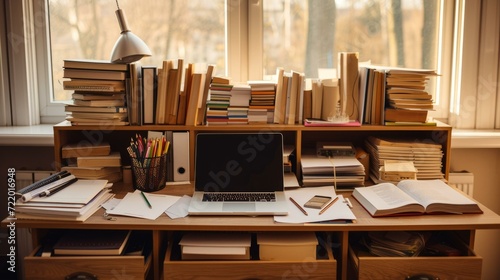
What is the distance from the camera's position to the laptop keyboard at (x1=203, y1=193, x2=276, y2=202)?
189 cm

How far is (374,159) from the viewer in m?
2.13

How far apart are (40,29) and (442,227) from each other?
75.6 inches

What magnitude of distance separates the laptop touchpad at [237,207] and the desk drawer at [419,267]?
1.33 ft

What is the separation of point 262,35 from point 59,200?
1.18 meters

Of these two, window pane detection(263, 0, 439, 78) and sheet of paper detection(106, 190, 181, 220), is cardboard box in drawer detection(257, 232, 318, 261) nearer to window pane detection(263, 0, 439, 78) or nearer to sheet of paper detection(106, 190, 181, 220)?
sheet of paper detection(106, 190, 181, 220)

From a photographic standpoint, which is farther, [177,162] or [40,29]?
[40,29]

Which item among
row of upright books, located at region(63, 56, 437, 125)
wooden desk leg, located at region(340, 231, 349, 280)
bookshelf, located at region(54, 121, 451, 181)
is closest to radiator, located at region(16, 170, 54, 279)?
bookshelf, located at region(54, 121, 451, 181)

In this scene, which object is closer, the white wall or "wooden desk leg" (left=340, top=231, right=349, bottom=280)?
"wooden desk leg" (left=340, top=231, right=349, bottom=280)

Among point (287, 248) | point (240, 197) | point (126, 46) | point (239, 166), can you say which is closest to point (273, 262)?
point (287, 248)

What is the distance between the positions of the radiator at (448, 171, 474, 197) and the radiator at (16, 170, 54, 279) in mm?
1786

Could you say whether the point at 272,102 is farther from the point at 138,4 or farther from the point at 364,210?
the point at 138,4

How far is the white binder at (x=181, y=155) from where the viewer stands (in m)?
2.09

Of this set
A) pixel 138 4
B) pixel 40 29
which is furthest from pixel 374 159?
pixel 40 29

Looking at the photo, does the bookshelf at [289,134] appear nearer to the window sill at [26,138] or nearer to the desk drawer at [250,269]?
the window sill at [26,138]
